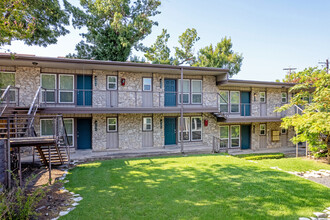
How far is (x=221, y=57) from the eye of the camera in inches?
1161

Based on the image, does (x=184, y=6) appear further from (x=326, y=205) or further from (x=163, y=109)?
(x=326, y=205)

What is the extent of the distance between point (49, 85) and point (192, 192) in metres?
11.3

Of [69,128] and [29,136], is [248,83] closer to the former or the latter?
[69,128]

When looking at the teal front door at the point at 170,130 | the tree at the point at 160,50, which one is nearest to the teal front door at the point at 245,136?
the teal front door at the point at 170,130

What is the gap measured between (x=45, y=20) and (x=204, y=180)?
15.3 metres

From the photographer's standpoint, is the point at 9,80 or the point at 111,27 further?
the point at 111,27

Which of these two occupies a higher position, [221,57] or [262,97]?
[221,57]

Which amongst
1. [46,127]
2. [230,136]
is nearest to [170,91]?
[230,136]

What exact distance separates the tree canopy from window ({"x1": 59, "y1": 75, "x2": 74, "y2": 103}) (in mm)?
15741

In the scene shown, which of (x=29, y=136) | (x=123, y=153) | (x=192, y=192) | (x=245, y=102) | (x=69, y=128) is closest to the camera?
(x=192, y=192)

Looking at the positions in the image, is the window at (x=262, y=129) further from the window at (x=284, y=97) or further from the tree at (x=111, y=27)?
the tree at (x=111, y=27)

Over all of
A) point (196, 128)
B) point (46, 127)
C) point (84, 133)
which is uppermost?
point (46, 127)

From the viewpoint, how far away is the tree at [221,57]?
29.5 m

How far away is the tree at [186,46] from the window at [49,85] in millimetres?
19625
